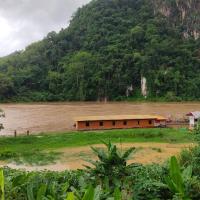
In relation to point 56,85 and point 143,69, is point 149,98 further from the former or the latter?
point 56,85

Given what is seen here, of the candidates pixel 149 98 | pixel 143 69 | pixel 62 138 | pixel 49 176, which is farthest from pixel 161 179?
pixel 143 69

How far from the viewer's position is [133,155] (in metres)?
20.3

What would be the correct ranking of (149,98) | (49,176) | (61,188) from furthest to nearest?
(149,98) → (49,176) → (61,188)

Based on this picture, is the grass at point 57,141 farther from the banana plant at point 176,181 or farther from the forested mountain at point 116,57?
the forested mountain at point 116,57

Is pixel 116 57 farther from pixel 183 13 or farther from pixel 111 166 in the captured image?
pixel 111 166

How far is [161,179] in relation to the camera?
885cm

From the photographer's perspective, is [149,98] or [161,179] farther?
[149,98]

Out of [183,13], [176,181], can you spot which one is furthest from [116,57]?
[176,181]

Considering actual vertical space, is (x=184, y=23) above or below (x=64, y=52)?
above

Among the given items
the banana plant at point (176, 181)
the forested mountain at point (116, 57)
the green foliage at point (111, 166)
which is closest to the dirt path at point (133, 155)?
the green foliage at point (111, 166)

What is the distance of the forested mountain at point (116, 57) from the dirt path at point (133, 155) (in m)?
39.9

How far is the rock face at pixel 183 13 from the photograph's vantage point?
272 ft

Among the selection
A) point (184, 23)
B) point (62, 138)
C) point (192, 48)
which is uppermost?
point (184, 23)

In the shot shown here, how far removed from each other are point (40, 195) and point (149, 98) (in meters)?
61.4
